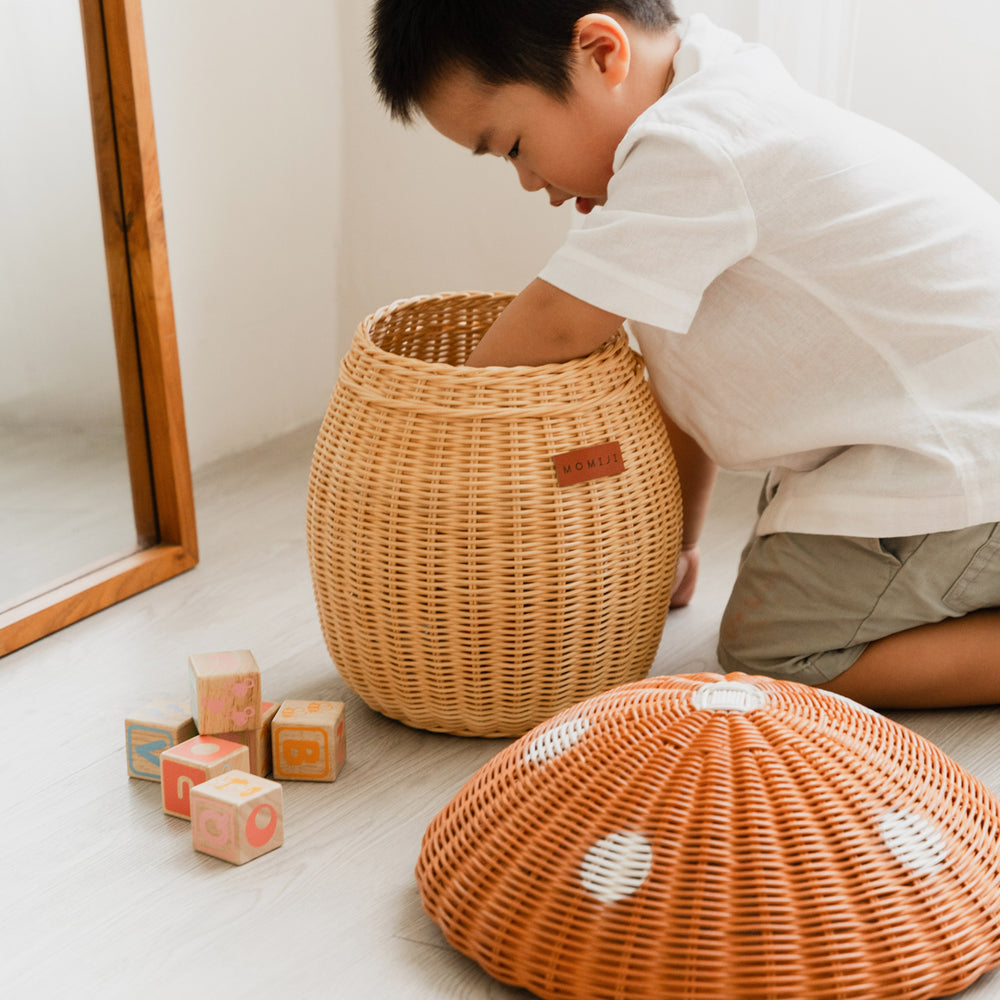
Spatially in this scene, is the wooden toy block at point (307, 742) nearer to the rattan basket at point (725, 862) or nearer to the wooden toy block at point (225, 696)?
the wooden toy block at point (225, 696)

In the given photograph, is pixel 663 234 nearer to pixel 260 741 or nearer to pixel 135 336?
pixel 260 741

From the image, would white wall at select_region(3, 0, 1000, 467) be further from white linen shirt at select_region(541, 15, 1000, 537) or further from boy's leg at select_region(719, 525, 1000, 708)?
boy's leg at select_region(719, 525, 1000, 708)

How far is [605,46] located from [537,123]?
0.08m

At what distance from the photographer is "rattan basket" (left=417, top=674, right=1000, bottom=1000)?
72 centimetres

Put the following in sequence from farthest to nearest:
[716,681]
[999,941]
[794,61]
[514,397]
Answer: [794,61] < [514,397] < [716,681] < [999,941]

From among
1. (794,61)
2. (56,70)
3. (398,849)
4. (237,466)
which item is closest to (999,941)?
(398,849)

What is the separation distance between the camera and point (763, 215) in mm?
1000

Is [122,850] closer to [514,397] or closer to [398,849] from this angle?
[398,849]

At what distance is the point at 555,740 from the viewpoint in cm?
85

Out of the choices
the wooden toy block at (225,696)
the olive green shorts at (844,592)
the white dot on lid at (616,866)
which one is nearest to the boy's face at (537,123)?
the olive green shorts at (844,592)

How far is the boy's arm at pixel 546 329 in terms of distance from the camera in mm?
1002

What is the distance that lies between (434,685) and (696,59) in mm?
568

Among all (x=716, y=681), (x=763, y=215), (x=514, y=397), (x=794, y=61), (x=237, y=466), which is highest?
(x=794, y=61)

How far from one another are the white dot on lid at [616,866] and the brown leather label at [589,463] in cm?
32
